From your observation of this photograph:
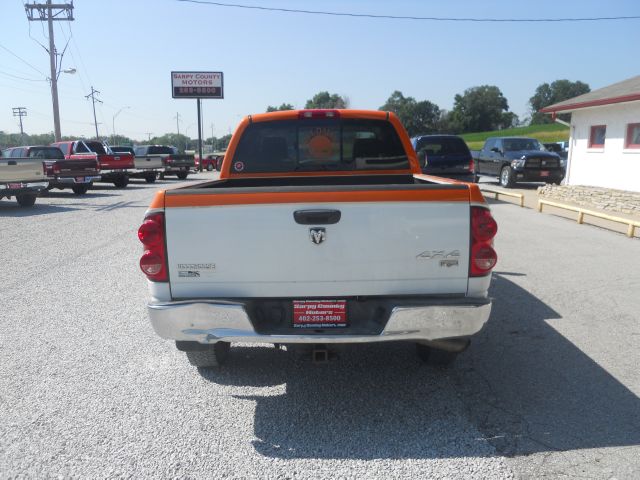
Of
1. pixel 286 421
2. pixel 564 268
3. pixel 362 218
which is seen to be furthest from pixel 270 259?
pixel 564 268

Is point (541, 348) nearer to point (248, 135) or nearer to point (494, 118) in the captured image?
point (248, 135)

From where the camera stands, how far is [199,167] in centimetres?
4338

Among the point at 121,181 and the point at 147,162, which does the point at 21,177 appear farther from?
the point at 147,162

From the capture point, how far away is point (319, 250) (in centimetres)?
331

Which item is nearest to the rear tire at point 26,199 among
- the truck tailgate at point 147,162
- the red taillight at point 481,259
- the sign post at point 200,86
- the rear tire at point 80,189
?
the rear tire at point 80,189

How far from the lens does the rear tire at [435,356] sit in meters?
4.15

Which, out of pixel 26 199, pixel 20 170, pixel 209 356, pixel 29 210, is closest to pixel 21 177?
pixel 20 170

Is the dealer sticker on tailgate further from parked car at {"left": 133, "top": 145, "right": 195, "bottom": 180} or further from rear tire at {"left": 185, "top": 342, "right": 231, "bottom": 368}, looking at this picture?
parked car at {"left": 133, "top": 145, "right": 195, "bottom": 180}

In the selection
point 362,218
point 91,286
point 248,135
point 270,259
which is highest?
point 248,135

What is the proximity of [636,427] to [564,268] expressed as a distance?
15.8 ft

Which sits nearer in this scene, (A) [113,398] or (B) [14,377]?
(A) [113,398]

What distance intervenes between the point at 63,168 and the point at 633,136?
1861cm

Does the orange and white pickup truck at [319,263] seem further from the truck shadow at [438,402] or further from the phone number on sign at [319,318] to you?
the truck shadow at [438,402]

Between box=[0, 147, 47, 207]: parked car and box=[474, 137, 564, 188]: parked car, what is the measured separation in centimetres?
1397
